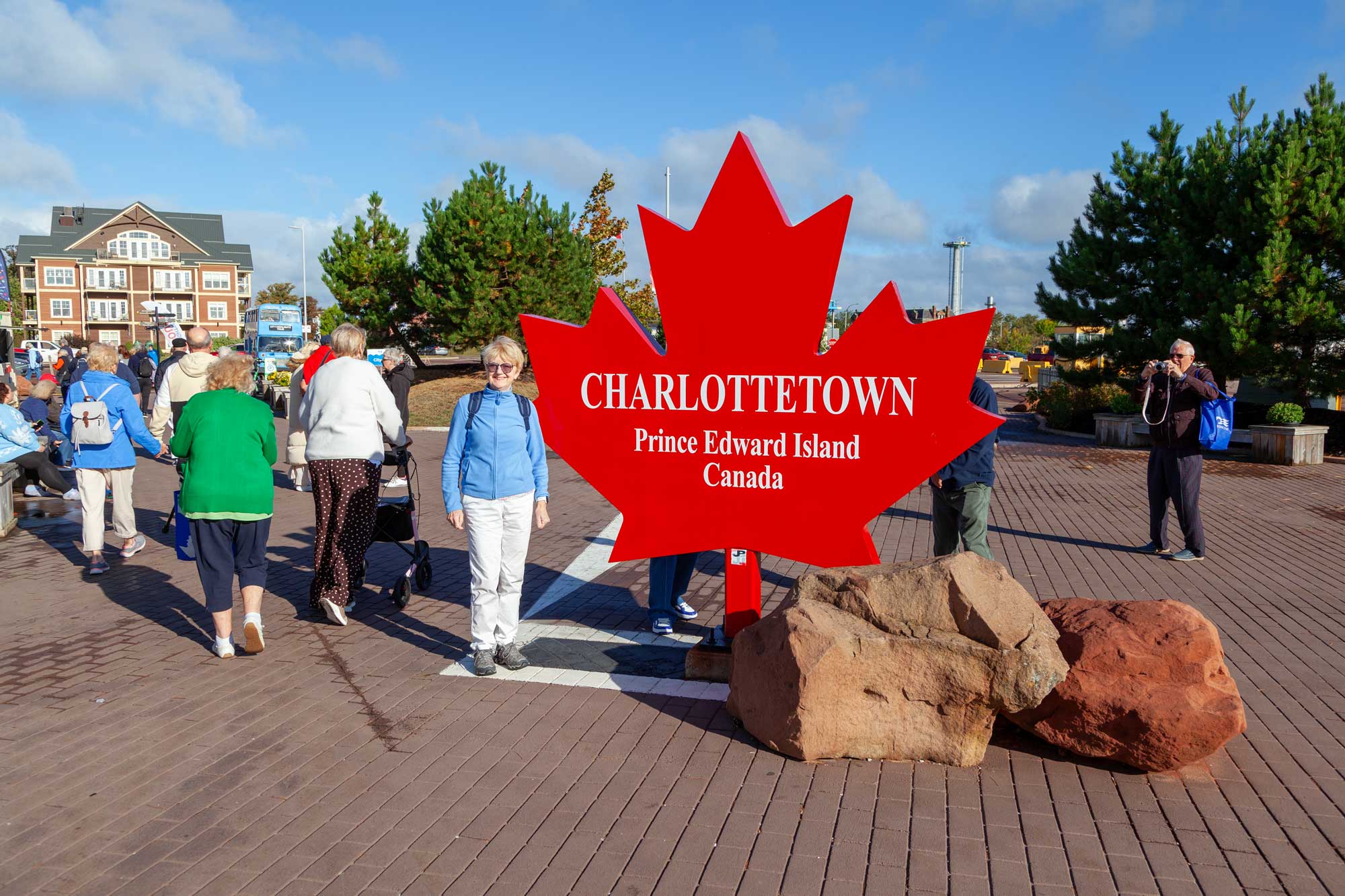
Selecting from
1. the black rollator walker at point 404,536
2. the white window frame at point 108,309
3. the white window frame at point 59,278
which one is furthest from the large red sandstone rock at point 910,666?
the white window frame at point 59,278

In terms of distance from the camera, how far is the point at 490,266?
24.7m

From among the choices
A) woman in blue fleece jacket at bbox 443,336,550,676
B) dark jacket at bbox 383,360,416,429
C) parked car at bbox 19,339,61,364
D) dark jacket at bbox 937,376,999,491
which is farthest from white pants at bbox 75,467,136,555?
parked car at bbox 19,339,61,364

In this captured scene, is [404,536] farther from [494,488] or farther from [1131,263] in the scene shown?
[1131,263]

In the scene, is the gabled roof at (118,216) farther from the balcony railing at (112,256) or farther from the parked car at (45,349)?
the parked car at (45,349)

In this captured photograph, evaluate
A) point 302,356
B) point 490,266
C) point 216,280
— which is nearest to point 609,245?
point 490,266

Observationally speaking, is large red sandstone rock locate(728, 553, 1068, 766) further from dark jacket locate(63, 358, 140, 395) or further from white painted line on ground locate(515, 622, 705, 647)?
dark jacket locate(63, 358, 140, 395)

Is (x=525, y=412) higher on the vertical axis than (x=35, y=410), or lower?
higher

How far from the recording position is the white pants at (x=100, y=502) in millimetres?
7629

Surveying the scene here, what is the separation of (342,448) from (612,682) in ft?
7.92

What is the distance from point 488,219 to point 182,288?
58.7 meters

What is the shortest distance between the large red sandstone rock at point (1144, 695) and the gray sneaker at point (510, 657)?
265 cm

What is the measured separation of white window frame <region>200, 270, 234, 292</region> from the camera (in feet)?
241

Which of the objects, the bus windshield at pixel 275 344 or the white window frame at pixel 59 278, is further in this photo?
the white window frame at pixel 59 278

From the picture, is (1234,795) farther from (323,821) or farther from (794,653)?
(323,821)
